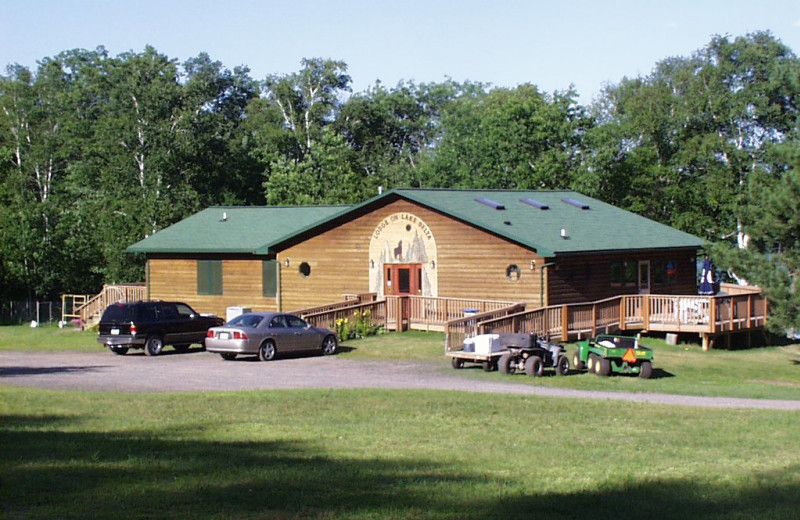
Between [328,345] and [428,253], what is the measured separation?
7.88m

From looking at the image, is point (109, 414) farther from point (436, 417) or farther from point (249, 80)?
point (249, 80)

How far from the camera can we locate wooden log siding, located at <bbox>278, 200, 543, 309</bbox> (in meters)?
36.2

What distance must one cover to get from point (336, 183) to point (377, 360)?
132 feet

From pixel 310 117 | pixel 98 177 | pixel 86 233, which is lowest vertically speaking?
pixel 86 233

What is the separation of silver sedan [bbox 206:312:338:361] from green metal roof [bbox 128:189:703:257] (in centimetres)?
809

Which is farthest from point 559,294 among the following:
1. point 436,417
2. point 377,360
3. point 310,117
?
point 310,117

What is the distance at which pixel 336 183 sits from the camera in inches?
2746

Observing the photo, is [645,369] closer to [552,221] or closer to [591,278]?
[591,278]

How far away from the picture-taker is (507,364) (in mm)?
26625

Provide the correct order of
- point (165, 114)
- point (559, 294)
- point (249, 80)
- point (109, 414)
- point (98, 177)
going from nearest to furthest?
1. point (109, 414)
2. point (559, 294)
3. point (165, 114)
4. point (98, 177)
5. point (249, 80)

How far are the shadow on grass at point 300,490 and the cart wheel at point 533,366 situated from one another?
13497 mm

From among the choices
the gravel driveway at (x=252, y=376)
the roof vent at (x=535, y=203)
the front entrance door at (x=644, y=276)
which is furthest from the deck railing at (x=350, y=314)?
the front entrance door at (x=644, y=276)

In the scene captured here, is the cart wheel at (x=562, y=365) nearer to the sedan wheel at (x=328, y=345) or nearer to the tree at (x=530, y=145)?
the sedan wheel at (x=328, y=345)

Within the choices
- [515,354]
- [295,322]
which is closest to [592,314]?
[515,354]
